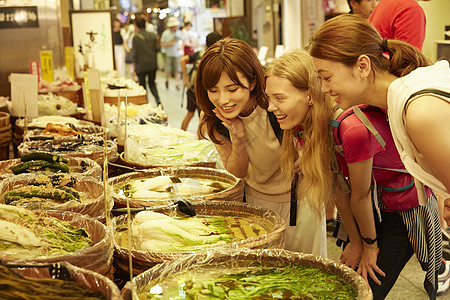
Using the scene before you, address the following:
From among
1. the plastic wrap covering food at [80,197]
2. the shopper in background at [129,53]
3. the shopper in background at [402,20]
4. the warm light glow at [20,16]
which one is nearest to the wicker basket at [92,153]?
the plastic wrap covering food at [80,197]

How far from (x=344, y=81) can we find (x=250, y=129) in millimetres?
754

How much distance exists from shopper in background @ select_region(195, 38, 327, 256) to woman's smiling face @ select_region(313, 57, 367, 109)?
22.6 inches

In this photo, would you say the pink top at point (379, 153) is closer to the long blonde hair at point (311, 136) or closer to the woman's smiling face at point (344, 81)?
the long blonde hair at point (311, 136)

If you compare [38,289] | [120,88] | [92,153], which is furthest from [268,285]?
[120,88]

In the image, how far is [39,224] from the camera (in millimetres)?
1670

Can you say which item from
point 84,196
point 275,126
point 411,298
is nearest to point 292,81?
point 275,126

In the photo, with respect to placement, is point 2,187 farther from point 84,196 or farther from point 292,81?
point 292,81

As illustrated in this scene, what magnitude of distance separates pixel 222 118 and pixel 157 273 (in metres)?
1.17

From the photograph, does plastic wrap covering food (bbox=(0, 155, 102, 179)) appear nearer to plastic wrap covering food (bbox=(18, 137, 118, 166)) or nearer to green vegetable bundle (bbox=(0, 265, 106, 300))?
plastic wrap covering food (bbox=(18, 137, 118, 166))

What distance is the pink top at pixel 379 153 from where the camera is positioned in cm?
218

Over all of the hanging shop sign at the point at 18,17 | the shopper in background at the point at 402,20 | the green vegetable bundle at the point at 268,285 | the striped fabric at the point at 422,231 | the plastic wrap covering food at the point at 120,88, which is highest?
the hanging shop sign at the point at 18,17

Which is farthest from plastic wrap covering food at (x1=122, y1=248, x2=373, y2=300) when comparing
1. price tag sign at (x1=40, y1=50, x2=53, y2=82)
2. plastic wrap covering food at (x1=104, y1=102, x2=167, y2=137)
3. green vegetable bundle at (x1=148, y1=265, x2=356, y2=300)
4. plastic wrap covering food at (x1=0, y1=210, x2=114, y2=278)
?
price tag sign at (x1=40, y1=50, x2=53, y2=82)

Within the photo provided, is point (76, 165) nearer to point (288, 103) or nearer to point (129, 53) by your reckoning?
point (288, 103)

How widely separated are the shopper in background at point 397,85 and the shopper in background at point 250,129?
51cm
